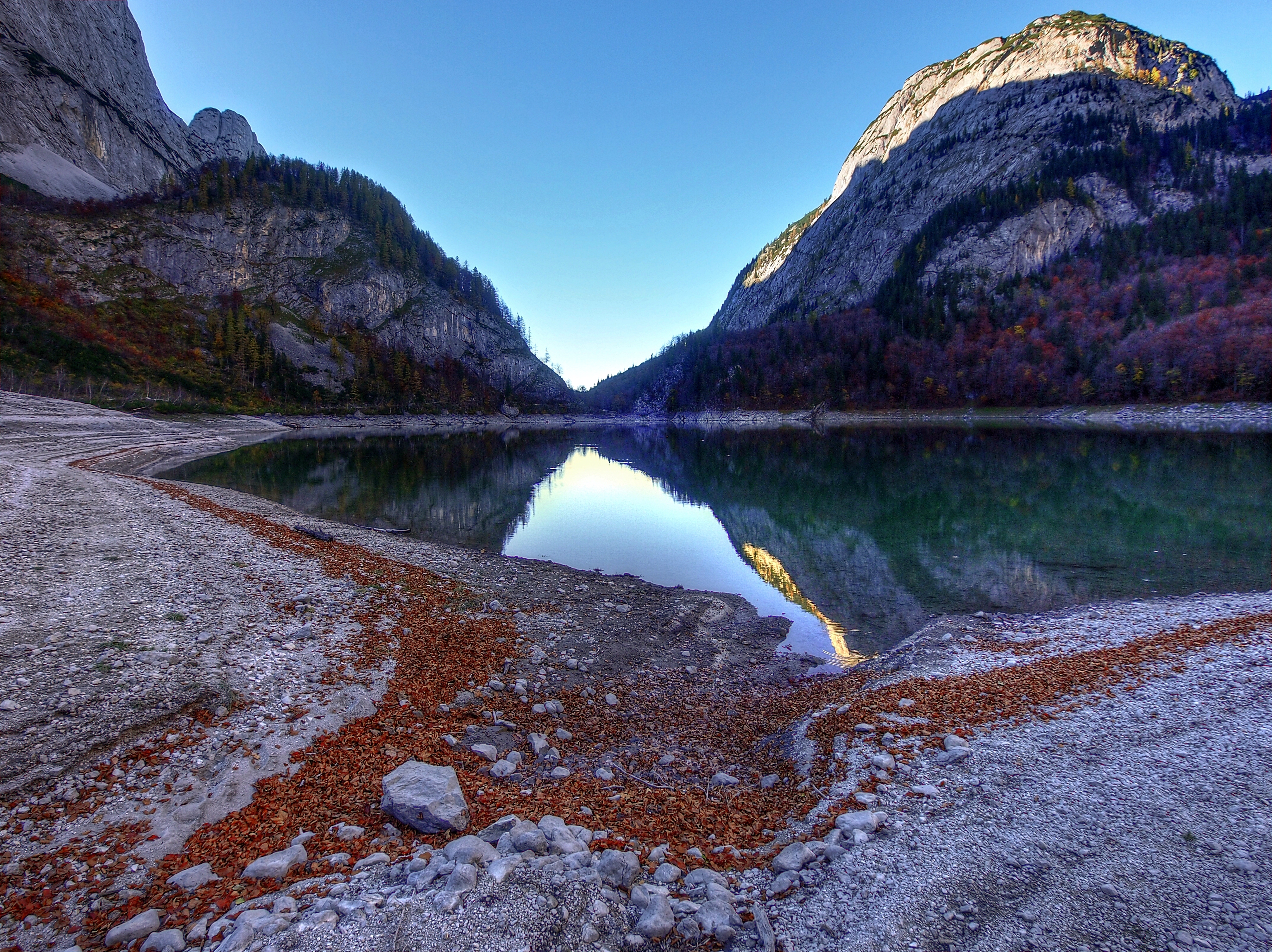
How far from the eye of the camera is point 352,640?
980cm

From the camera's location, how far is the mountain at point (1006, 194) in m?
126

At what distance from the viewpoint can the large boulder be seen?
4.84 metres

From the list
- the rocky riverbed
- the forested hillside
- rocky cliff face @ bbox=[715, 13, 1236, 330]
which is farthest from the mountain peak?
the rocky riverbed

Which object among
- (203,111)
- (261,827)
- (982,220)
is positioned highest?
(203,111)

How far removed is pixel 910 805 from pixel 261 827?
615 cm

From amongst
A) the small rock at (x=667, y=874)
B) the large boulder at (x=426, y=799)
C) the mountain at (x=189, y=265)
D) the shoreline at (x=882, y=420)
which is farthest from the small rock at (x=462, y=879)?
the mountain at (x=189, y=265)

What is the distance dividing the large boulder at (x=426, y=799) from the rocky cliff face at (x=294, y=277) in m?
139

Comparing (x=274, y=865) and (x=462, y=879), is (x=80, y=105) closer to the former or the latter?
(x=274, y=865)

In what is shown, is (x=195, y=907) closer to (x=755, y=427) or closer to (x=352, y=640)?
(x=352, y=640)

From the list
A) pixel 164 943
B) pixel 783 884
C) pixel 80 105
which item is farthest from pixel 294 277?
pixel 783 884

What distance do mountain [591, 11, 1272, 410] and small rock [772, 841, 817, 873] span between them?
116551 mm

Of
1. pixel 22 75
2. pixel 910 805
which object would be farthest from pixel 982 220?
pixel 22 75

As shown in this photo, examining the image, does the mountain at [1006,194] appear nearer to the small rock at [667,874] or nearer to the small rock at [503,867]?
the small rock at [667,874]

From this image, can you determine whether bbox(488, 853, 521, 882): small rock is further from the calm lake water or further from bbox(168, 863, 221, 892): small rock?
the calm lake water
